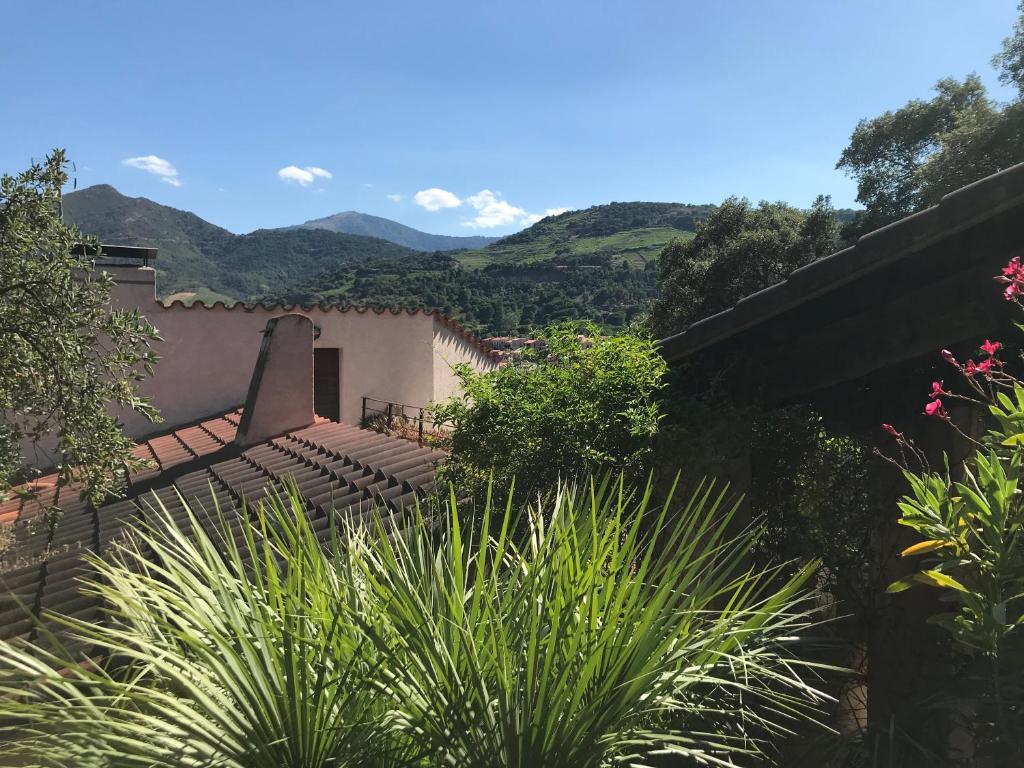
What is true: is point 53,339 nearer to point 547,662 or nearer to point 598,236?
point 547,662

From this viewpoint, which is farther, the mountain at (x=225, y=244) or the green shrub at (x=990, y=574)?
the mountain at (x=225, y=244)

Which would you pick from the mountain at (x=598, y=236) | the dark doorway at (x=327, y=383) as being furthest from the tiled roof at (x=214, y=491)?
the mountain at (x=598, y=236)

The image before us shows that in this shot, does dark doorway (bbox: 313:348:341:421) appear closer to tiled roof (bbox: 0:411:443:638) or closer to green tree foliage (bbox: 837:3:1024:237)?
tiled roof (bbox: 0:411:443:638)

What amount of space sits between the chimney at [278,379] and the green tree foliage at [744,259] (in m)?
15.5

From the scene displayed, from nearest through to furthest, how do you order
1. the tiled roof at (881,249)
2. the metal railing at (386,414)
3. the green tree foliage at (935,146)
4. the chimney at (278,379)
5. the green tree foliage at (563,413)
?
the tiled roof at (881,249) < the green tree foliage at (563,413) < the chimney at (278,379) < the metal railing at (386,414) < the green tree foliage at (935,146)

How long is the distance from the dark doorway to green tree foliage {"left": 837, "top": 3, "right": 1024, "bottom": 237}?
15003 millimetres

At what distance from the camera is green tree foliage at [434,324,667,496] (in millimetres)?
3211

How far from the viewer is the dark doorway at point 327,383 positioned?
511 inches

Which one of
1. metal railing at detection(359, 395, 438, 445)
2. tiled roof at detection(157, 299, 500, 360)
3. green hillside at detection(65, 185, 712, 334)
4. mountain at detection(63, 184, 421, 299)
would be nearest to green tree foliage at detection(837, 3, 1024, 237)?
green hillside at detection(65, 185, 712, 334)

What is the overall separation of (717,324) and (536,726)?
88.5 inches

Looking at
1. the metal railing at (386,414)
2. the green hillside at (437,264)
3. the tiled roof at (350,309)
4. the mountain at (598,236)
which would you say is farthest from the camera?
the mountain at (598,236)

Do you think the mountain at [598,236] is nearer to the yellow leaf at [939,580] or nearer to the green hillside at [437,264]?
the green hillside at [437,264]

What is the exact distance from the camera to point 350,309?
517 inches

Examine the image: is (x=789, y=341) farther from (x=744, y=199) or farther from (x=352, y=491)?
(x=744, y=199)
